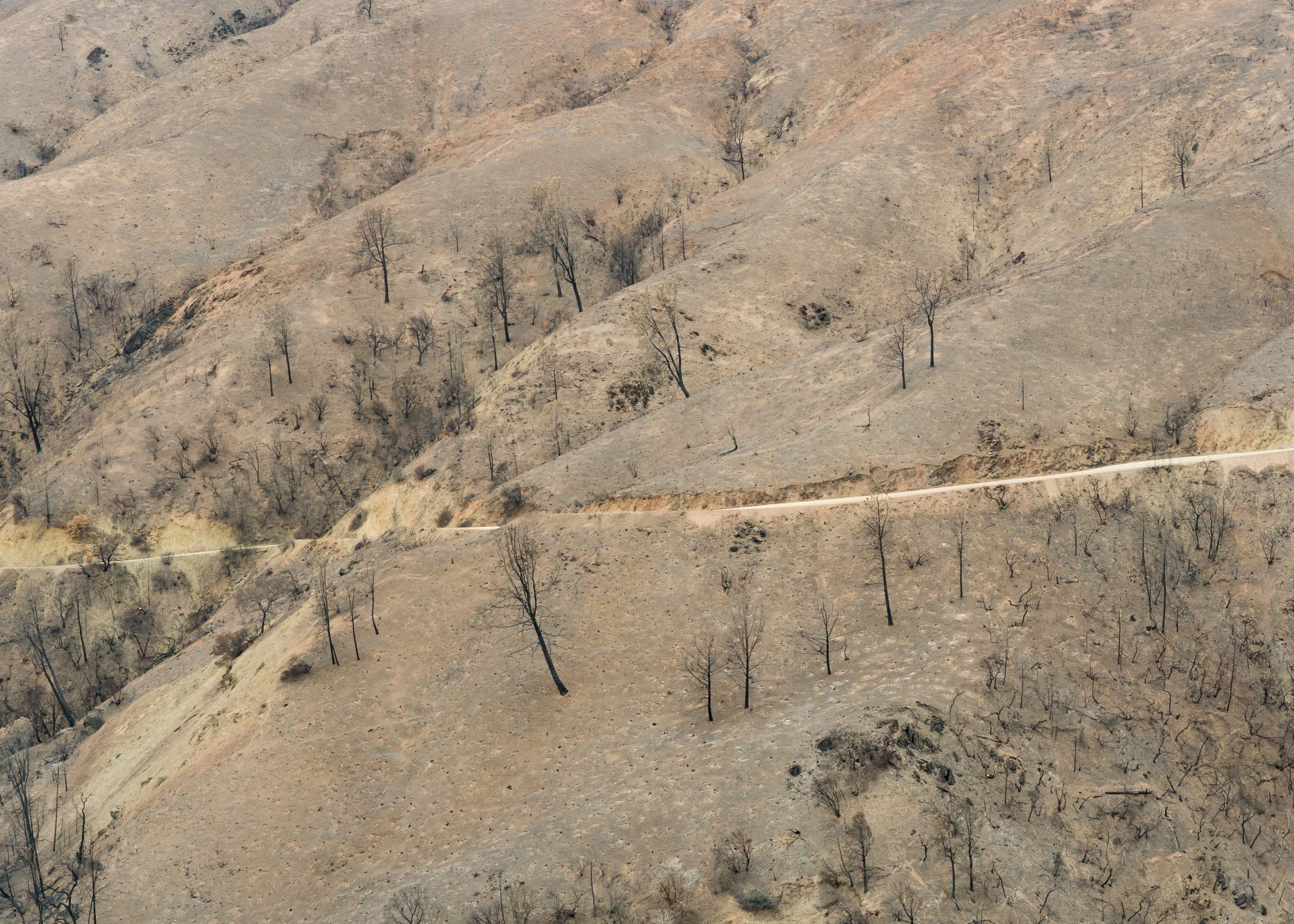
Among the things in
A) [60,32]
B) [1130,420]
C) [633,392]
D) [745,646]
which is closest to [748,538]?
[745,646]

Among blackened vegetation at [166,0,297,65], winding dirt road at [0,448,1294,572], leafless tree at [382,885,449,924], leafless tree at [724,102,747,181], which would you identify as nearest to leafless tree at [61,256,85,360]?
blackened vegetation at [166,0,297,65]

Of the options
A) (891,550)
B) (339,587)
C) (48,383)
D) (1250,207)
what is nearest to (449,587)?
(339,587)

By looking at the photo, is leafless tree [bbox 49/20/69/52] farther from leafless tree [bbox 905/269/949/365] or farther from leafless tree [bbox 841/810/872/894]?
leafless tree [bbox 841/810/872/894]

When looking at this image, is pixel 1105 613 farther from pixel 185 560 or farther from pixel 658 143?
pixel 658 143

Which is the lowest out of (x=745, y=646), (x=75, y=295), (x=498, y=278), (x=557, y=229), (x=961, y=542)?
(x=745, y=646)

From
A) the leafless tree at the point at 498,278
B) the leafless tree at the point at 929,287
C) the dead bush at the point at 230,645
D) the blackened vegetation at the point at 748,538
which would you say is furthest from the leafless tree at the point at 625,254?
the dead bush at the point at 230,645

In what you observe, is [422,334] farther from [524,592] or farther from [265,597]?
[524,592]
